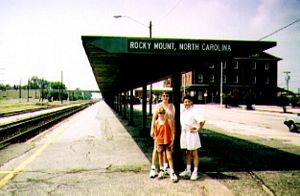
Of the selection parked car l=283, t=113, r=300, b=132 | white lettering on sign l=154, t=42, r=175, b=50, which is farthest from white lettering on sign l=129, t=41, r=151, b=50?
parked car l=283, t=113, r=300, b=132

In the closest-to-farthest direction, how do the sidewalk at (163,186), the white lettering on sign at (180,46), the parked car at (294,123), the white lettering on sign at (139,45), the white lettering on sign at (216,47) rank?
the sidewalk at (163,186) < the white lettering on sign at (139,45) < the white lettering on sign at (180,46) < the white lettering on sign at (216,47) < the parked car at (294,123)

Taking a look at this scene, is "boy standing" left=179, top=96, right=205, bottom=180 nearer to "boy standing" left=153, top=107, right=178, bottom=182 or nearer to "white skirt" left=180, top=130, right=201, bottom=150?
"white skirt" left=180, top=130, right=201, bottom=150

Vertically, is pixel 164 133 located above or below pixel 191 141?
above

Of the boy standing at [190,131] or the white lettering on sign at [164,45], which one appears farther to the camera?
the boy standing at [190,131]

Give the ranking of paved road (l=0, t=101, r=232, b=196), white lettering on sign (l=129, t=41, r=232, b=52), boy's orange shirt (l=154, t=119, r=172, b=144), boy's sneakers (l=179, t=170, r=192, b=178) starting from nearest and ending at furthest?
paved road (l=0, t=101, r=232, b=196) < white lettering on sign (l=129, t=41, r=232, b=52) < boy's orange shirt (l=154, t=119, r=172, b=144) < boy's sneakers (l=179, t=170, r=192, b=178)

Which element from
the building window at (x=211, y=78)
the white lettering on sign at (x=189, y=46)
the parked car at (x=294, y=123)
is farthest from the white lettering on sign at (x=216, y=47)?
the building window at (x=211, y=78)

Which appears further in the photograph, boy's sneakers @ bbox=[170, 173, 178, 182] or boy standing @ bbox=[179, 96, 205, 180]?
boy standing @ bbox=[179, 96, 205, 180]

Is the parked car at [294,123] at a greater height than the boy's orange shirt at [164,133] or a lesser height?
lesser

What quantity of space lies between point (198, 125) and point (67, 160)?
400 cm

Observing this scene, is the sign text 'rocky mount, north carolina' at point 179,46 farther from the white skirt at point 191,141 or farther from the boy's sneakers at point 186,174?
the boy's sneakers at point 186,174

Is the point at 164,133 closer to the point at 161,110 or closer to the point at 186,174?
the point at 161,110

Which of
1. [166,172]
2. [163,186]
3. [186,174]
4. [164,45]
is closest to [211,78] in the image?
[166,172]

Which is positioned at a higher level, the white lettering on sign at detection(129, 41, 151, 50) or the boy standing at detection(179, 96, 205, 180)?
the white lettering on sign at detection(129, 41, 151, 50)

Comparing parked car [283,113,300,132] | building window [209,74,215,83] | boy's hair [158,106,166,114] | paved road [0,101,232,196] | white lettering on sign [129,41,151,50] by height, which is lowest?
paved road [0,101,232,196]
